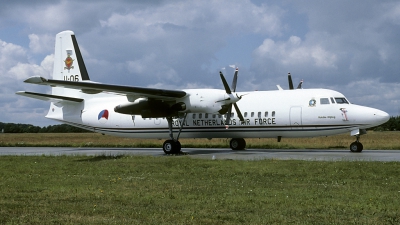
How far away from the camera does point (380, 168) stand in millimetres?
17500

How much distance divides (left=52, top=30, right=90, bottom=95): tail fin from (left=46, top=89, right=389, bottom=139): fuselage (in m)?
2.13

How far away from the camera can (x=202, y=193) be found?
40.8ft

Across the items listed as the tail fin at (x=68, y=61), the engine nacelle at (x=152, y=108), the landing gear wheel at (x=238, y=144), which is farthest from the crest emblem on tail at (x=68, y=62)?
the landing gear wheel at (x=238, y=144)

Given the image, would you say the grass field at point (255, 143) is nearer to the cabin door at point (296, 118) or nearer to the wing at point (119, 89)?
the cabin door at point (296, 118)

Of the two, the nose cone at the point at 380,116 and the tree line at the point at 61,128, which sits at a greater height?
the tree line at the point at 61,128

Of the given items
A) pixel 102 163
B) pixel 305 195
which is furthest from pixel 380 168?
pixel 102 163

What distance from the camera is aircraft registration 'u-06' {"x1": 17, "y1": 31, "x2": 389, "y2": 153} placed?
26.3 metres

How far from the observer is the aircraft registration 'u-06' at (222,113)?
86.3 feet

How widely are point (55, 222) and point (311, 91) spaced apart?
22045 mm

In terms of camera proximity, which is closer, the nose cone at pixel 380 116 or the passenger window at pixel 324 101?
the nose cone at pixel 380 116

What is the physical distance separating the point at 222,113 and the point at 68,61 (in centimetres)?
1389

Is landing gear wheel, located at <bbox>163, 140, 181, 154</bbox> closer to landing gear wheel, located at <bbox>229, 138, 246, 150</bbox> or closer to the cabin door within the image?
landing gear wheel, located at <bbox>229, 138, 246, 150</bbox>

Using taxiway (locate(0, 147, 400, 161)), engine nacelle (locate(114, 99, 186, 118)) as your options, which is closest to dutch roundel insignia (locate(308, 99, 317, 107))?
taxiway (locate(0, 147, 400, 161))

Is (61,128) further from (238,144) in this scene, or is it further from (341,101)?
(341,101)
